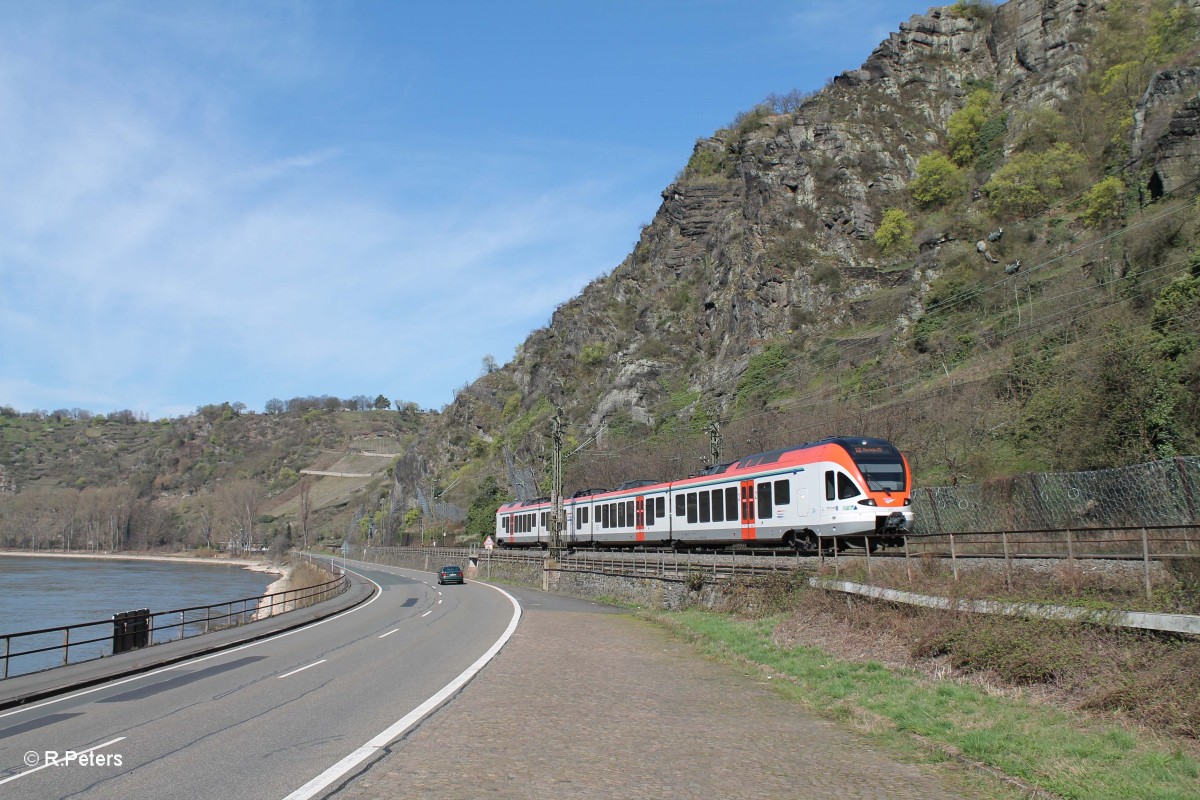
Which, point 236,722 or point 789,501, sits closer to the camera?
point 236,722

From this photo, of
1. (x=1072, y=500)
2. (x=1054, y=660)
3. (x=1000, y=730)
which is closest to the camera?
(x=1000, y=730)

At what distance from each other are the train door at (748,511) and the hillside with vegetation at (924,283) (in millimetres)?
12759

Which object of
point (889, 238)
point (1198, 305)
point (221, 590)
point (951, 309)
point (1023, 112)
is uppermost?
point (1023, 112)

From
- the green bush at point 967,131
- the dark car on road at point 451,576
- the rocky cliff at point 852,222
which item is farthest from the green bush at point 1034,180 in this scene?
the dark car on road at point 451,576

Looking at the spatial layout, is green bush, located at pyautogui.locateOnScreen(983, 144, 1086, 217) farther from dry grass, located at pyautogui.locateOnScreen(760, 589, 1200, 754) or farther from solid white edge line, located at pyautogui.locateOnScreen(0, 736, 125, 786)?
solid white edge line, located at pyautogui.locateOnScreen(0, 736, 125, 786)

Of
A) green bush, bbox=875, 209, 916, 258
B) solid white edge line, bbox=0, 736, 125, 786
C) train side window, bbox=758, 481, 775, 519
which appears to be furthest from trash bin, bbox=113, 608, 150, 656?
green bush, bbox=875, 209, 916, 258

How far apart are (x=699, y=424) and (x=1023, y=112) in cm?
4694

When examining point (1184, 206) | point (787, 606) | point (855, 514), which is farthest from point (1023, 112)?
point (787, 606)

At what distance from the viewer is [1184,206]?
42.4 meters

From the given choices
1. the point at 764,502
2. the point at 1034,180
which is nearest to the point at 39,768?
the point at 764,502

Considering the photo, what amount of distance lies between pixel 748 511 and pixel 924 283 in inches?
1742

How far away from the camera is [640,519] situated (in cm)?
4134

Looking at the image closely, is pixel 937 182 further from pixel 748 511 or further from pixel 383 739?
pixel 383 739

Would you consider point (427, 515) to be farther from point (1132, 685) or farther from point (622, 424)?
point (1132, 685)
